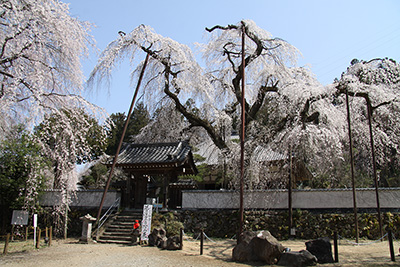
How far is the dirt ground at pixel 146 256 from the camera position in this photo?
28.6 ft

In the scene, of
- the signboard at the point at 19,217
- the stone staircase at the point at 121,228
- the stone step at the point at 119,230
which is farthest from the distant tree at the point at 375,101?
the signboard at the point at 19,217

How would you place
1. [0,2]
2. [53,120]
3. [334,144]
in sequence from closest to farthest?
[0,2]
[53,120]
[334,144]

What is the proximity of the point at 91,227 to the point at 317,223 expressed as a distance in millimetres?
9388

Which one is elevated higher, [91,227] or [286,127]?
[286,127]

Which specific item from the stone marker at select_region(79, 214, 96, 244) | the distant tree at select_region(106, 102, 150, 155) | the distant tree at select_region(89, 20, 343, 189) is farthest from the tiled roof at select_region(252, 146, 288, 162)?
the distant tree at select_region(106, 102, 150, 155)

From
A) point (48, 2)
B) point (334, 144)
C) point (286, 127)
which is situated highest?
point (48, 2)

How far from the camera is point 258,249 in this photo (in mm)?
9102

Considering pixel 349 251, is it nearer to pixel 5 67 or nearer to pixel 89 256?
pixel 89 256

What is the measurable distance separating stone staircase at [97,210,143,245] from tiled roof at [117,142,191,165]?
2.41 meters

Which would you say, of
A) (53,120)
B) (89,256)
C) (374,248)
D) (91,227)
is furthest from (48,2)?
(374,248)

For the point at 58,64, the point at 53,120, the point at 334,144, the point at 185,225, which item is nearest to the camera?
the point at 58,64

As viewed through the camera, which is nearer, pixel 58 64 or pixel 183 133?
pixel 58 64

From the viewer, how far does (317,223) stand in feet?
43.5

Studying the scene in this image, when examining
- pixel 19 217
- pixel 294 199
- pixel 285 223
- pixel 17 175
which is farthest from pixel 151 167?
pixel 294 199
